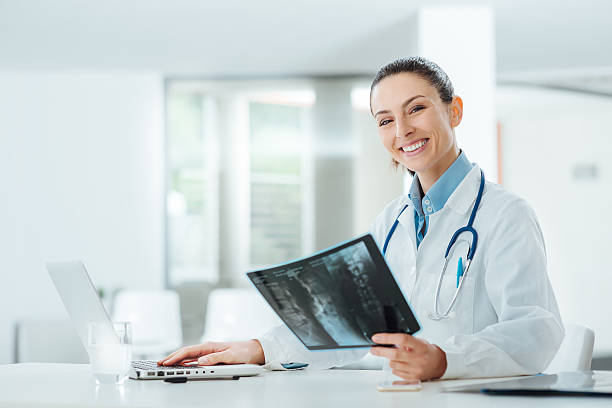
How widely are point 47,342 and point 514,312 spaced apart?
4819 millimetres

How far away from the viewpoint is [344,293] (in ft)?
4.32

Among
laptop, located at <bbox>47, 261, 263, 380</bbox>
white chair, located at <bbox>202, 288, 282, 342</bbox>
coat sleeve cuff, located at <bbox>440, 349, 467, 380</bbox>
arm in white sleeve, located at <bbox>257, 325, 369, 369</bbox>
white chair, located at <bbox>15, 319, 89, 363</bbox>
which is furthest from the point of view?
white chair, located at <bbox>15, 319, 89, 363</bbox>

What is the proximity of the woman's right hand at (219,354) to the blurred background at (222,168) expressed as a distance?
3596 mm

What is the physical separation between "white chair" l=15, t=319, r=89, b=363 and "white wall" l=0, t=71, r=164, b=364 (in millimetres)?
94

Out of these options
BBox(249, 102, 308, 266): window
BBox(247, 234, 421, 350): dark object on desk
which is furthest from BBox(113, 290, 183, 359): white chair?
BBox(247, 234, 421, 350): dark object on desk

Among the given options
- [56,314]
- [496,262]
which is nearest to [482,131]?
[496,262]

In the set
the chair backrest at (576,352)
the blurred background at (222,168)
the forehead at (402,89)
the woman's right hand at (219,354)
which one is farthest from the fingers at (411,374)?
the blurred background at (222,168)

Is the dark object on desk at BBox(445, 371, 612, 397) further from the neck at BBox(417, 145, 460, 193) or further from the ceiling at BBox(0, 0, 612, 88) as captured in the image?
the ceiling at BBox(0, 0, 612, 88)

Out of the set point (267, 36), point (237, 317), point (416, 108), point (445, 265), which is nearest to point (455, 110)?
point (416, 108)

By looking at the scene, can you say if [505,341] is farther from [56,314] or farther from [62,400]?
[56,314]

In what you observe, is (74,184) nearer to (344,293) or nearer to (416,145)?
(416,145)

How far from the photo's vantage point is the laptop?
1.52 metres

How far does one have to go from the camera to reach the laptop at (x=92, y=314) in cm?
152

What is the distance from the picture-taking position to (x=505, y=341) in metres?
1.45
